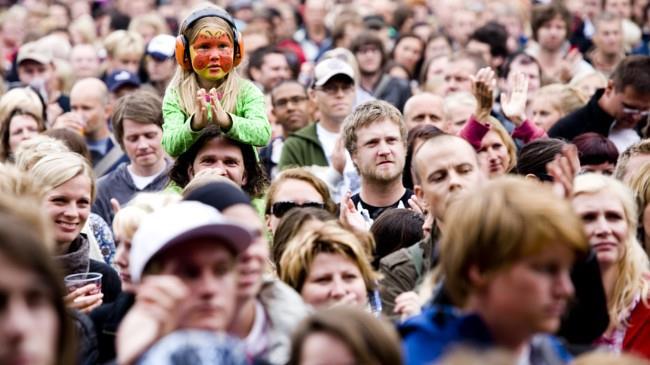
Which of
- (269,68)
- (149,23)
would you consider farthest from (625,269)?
(149,23)

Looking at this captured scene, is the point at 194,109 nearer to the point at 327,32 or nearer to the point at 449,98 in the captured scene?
the point at 449,98

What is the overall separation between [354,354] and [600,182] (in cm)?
233

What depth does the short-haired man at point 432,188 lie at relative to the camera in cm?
644

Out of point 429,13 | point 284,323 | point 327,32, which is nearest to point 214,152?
point 284,323

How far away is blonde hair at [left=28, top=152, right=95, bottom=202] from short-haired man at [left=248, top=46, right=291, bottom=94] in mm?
7261

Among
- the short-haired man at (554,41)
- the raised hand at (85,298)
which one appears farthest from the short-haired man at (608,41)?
the raised hand at (85,298)

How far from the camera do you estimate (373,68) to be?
50.6 feet

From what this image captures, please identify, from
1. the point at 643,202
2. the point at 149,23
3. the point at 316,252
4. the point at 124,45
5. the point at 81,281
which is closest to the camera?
the point at 316,252

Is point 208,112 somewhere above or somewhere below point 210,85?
below

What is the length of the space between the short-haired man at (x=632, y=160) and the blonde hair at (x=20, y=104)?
5.14 m

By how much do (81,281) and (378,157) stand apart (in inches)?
110

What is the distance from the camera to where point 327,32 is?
20.7 meters

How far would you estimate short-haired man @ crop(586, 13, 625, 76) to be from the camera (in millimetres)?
Answer: 15695

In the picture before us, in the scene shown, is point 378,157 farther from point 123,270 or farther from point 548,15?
point 548,15
